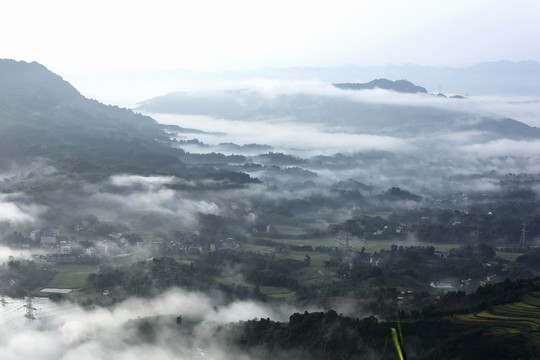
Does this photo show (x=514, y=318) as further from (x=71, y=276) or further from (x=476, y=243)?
(x=476, y=243)

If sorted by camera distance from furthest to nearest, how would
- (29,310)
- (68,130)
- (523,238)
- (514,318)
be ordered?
1. (68,130)
2. (523,238)
3. (29,310)
4. (514,318)

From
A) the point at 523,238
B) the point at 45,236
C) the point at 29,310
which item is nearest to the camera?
the point at 29,310

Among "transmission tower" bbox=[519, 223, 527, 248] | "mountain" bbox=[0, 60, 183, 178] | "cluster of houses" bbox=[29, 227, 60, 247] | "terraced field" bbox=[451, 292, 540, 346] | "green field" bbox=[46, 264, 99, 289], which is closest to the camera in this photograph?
"terraced field" bbox=[451, 292, 540, 346]

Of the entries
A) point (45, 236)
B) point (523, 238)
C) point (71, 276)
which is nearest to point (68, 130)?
point (45, 236)

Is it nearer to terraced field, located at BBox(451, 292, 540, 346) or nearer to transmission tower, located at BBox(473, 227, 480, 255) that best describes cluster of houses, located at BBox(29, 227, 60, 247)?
terraced field, located at BBox(451, 292, 540, 346)

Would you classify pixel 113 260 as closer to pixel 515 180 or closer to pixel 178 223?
pixel 178 223

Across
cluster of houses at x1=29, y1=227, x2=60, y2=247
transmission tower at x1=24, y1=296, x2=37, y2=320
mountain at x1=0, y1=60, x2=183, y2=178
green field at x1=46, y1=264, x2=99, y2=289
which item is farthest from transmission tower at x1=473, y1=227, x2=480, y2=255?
mountain at x1=0, y1=60, x2=183, y2=178
